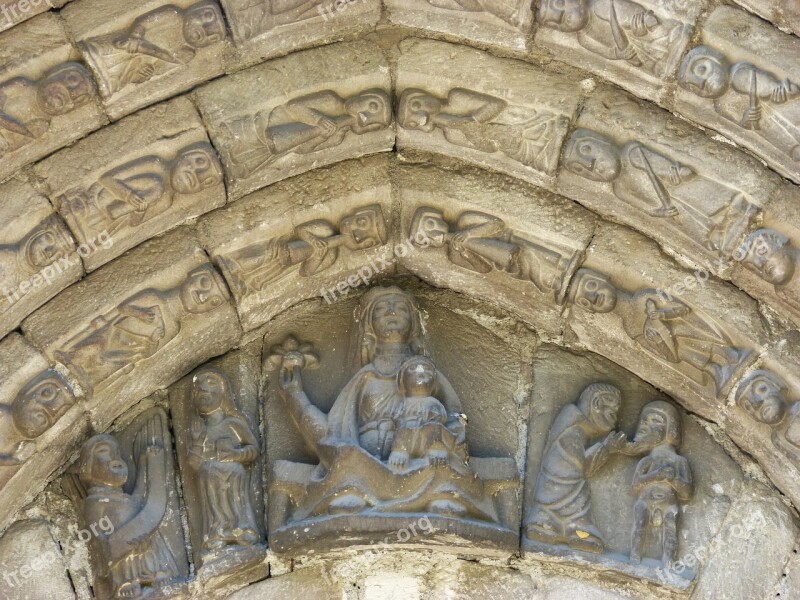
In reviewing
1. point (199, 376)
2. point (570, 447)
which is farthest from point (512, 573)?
point (199, 376)

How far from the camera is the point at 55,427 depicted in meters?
6.55

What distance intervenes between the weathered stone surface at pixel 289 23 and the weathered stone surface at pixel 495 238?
676 millimetres

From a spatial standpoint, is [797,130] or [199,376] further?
[199,376]

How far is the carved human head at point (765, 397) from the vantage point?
637 centimetres

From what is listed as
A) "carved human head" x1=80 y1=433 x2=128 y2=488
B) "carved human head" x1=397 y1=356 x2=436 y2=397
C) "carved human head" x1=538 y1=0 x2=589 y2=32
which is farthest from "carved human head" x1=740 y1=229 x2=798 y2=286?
"carved human head" x1=80 y1=433 x2=128 y2=488

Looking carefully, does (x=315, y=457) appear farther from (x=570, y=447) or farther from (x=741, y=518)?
(x=741, y=518)

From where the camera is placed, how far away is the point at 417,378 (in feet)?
21.6

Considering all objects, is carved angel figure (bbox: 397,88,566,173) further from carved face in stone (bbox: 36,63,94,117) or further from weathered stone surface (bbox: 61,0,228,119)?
carved face in stone (bbox: 36,63,94,117)

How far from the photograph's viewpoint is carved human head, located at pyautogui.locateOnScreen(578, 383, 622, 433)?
22.0 ft

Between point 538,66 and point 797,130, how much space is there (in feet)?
3.61

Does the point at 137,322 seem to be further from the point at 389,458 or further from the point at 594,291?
the point at 594,291

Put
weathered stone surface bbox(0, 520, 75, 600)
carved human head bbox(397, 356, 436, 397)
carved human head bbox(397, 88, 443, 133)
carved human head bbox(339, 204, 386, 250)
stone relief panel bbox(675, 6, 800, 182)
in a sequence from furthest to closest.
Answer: carved human head bbox(339, 204, 386, 250) → carved human head bbox(397, 88, 443, 133) → carved human head bbox(397, 356, 436, 397) → weathered stone surface bbox(0, 520, 75, 600) → stone relief panel bbox(675, 6, 800, 182)

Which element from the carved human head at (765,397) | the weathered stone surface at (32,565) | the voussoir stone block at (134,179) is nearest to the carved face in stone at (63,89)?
the voussoir stone block at (134,179)

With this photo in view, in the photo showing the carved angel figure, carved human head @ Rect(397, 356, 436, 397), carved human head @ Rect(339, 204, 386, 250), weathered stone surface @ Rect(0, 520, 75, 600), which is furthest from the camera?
carved human head @ Rect(339, 204, 386, 250)
